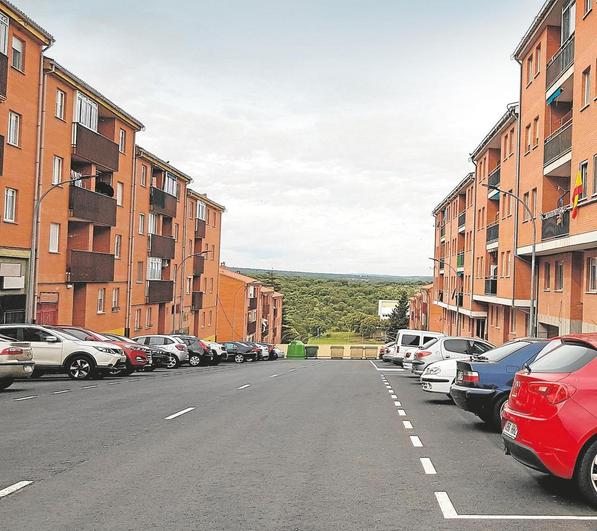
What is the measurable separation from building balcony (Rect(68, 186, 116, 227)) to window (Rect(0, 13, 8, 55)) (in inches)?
321

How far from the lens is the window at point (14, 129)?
2859 cm

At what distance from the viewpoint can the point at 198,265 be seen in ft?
208

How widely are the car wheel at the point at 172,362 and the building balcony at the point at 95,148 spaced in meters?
10.1

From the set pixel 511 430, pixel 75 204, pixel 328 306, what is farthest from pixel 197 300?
pixel 328 306

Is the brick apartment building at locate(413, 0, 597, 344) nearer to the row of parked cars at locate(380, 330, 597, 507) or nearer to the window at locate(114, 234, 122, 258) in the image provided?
the row of parked cars at locate(380, 330, 597, 507)

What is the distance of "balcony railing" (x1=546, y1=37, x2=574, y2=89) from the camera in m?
26.0

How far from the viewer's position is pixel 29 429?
11.6 metres

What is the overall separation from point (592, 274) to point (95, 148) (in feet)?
76.4

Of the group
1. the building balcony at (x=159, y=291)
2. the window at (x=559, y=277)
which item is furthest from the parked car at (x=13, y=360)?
the building balcony at (x=159, y=291)

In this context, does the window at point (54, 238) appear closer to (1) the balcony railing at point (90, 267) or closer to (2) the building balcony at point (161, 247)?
(1) the balcony railing at point (90, 267)

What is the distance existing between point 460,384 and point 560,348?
4.98 m

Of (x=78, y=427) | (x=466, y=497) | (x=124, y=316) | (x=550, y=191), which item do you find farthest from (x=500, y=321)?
(x=466, y=497)

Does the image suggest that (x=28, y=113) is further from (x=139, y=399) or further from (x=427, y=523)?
(x=427, y=523)

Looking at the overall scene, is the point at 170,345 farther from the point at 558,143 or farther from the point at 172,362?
the point at 558,143
